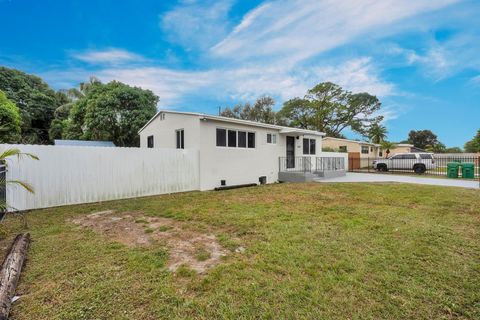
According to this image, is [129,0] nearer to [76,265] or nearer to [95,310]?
[76,265]

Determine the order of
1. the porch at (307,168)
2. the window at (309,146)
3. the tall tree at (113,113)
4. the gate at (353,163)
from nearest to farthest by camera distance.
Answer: the porch at (307,168) < the window at (309,146) < the tall tree at (113,113) < the gate at (353,163)

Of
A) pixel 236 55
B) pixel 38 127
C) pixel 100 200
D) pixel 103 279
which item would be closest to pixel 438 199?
A: pixel 103 279

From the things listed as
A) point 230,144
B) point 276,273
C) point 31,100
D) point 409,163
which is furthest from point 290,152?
point 31,100

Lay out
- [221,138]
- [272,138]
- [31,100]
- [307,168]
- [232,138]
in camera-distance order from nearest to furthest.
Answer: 1. [221,138]
2. [232,138]
3. [272,138]
4. [307,168]
5. [31,100]

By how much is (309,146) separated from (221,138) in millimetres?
7380

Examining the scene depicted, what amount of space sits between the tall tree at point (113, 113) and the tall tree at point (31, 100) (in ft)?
21.2

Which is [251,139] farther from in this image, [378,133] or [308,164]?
[378,133]

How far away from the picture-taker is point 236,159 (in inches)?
418

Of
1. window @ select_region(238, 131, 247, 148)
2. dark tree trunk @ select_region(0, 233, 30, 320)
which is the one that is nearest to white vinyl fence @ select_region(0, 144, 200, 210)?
window @ select_region(238, 131, 247, 148)

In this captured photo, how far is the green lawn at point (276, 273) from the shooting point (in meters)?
2.07

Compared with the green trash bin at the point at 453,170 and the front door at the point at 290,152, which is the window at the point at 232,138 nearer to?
the front door at the point at 290,152

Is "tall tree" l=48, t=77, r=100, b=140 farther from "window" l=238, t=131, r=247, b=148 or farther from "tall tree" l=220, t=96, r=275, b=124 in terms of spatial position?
"window" l=238, t=131, r=247, b=148

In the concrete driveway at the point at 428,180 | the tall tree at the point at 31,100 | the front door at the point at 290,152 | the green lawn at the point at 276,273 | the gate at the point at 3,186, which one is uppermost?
the tall tree at the point at 31,100

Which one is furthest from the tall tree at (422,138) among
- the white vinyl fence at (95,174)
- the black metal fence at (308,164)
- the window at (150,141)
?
the white vinyl fence at (95,174)
